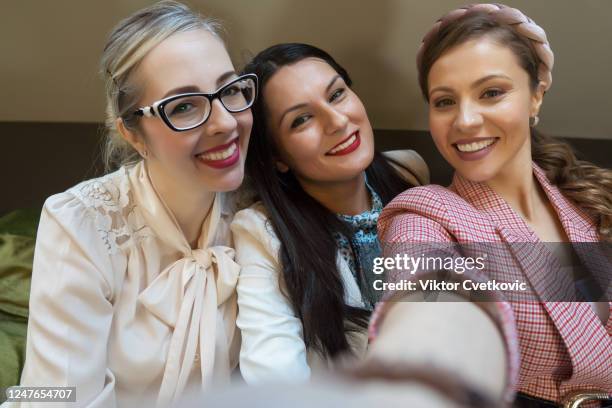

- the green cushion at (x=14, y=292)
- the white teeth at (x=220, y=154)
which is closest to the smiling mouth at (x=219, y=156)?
Answer: the white teeth at (x=220, y=154)

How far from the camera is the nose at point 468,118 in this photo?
0.73 m

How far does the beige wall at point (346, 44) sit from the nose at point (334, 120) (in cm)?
33

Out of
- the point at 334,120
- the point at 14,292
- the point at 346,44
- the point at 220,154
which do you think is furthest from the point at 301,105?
the point at 14,292

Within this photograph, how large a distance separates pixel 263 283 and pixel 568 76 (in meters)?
0.94

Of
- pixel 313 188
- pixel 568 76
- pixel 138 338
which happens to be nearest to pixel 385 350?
pixel 138 338

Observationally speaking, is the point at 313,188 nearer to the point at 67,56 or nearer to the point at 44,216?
the point at 44,216

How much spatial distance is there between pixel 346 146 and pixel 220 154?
0.78 ft

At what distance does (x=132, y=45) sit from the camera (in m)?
0.76

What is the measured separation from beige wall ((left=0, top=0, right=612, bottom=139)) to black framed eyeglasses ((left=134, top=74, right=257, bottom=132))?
0.35 m

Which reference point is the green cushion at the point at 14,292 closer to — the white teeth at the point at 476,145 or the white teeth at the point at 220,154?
the white teeth at the point at 220,154

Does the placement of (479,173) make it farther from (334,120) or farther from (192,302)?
(192,302)

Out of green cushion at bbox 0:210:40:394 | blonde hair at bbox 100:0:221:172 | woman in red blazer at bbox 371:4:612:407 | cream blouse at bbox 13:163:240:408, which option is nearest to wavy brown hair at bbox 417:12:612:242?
woman in red blazer at bbox 371:4:612:407

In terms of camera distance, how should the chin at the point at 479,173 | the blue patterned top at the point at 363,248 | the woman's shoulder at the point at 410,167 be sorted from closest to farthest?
1. the chin at the point at 479,173
2. the blue patterned top at the point at 363,248
3. the woman's shoulder at the point at 410,167

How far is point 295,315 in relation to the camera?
83cm
